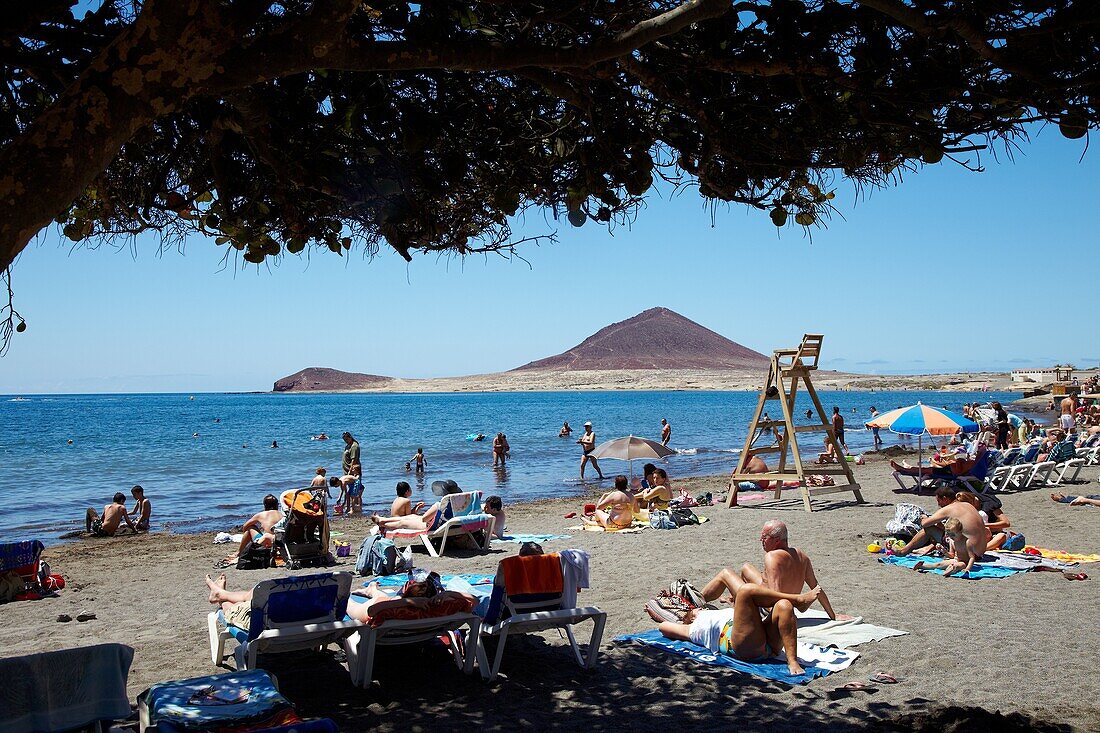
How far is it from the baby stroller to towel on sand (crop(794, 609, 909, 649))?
568 centimetres

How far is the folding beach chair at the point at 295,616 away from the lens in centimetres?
464

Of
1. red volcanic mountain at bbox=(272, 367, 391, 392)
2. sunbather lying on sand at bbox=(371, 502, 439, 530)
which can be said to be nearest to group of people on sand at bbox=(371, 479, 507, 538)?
sunbather lying on sand at bbox=(371, 502, 439, 530)

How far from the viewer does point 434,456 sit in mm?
32188

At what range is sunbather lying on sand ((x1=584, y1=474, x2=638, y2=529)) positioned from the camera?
11.3 meters

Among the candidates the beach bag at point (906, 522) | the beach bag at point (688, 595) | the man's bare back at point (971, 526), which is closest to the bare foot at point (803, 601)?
the beach bag at point (688, 595)

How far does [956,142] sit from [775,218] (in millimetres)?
946

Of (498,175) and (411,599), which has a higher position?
(498,175)

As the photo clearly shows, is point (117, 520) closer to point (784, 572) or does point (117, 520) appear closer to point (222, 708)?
point (222, 708)

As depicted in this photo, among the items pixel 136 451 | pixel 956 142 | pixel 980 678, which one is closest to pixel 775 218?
pixel 956 142

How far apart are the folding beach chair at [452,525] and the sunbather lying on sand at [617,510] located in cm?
182

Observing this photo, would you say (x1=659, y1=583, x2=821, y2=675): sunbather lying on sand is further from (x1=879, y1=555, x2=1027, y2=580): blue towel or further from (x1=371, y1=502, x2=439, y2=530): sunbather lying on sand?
(x1=371, y1=502, x2=439, y2=530): sunbather lying on sand

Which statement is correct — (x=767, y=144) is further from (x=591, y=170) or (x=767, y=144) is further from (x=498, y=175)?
(x=498, y=175)

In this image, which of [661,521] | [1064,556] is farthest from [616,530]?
[1064,556]

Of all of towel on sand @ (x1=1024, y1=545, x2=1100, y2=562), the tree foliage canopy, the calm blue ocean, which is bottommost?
the calm blue ocean
